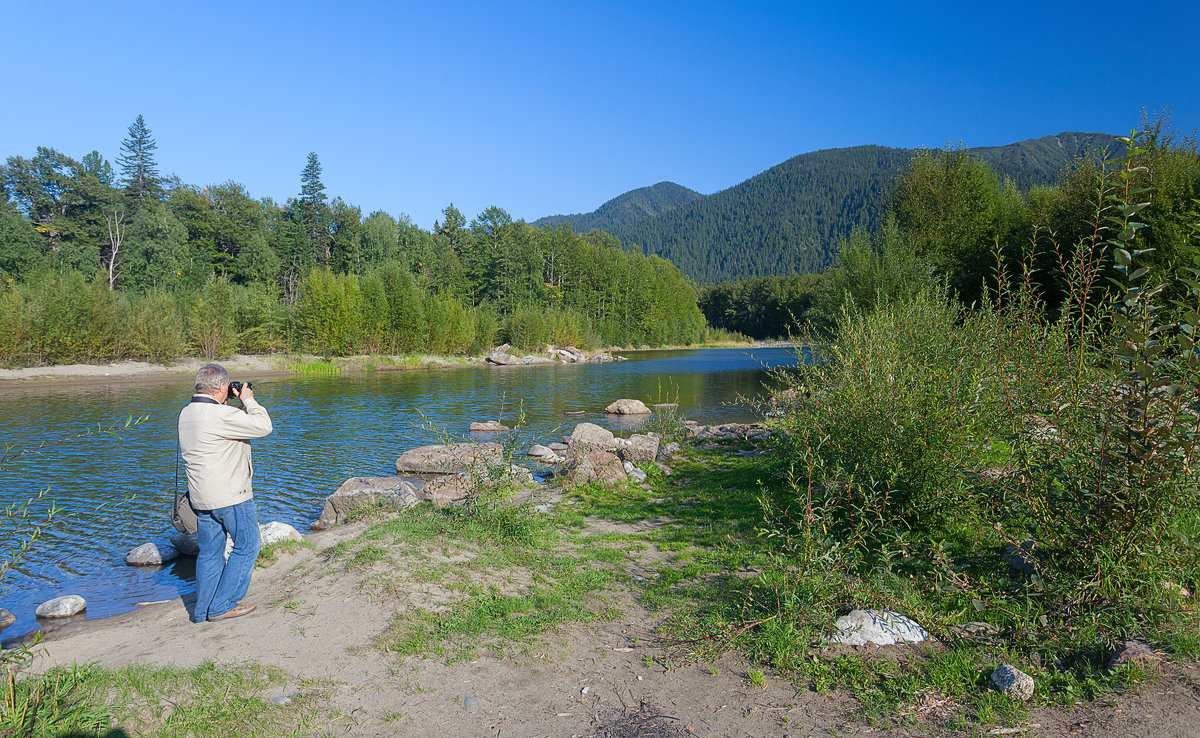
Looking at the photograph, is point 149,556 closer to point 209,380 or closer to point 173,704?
point 209,380

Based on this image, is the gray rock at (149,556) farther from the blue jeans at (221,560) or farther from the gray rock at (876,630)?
the gray rock at (876,630)

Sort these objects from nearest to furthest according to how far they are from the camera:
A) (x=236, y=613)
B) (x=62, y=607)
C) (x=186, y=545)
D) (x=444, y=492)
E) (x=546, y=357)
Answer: (x=236, y=613) < (x=62, y=607) < (x=186, y=545) < (x=444, y=492) < (x=546, y=357)

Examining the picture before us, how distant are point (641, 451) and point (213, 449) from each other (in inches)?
354

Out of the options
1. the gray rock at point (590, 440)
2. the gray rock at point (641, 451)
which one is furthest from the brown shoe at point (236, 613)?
the gray rock at point (641, 451)

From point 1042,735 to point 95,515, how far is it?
1321 centimetres

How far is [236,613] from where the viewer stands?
557 cm

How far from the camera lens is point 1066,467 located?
4367mm

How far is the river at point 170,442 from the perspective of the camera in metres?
7.98

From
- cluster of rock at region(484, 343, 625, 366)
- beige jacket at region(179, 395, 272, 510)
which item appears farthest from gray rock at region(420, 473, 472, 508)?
cluster of rock at region(484, 343, 625, 366)

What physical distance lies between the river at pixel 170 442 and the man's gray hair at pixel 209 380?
1.30 m

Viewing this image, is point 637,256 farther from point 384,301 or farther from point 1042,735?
point 1042,735

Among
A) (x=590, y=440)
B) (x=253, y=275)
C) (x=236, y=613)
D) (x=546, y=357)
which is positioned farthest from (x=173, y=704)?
(x=253, y=275)

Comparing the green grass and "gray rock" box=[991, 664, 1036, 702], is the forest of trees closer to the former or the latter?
the green grass

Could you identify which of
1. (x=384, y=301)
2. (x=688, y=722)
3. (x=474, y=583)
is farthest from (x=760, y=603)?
(x=384, y=301)
